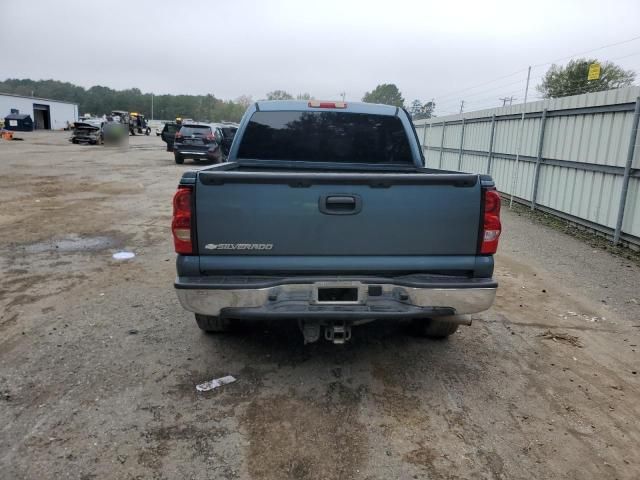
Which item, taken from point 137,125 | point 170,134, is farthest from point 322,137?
point 137,125

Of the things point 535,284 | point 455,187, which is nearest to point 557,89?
point 535,284

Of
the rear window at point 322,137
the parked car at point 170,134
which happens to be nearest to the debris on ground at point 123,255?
the rear window at point 322,137

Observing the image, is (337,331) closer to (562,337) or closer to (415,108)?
(562,337)

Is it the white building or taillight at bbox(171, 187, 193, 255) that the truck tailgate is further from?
the white building

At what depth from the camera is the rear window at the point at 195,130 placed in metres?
21.5

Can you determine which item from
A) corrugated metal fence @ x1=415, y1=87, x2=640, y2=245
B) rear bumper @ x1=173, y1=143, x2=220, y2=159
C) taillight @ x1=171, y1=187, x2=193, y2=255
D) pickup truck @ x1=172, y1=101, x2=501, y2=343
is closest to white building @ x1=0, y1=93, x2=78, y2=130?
rear bumper @ x1=173, y1=143, x2=220, y2=159

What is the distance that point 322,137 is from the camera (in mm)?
5082

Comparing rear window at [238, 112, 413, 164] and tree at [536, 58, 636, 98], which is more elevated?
tree at [536, 58, 636, 98]

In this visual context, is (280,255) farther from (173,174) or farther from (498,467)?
(173,174)

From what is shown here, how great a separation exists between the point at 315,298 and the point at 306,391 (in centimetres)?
71

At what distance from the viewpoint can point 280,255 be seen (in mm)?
3406

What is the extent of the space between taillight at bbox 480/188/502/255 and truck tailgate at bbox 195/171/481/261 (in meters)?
0.06

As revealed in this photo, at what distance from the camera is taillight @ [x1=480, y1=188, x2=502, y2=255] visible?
343 centimetres

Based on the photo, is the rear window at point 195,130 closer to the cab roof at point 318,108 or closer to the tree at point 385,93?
the cab roof at point 318,108
